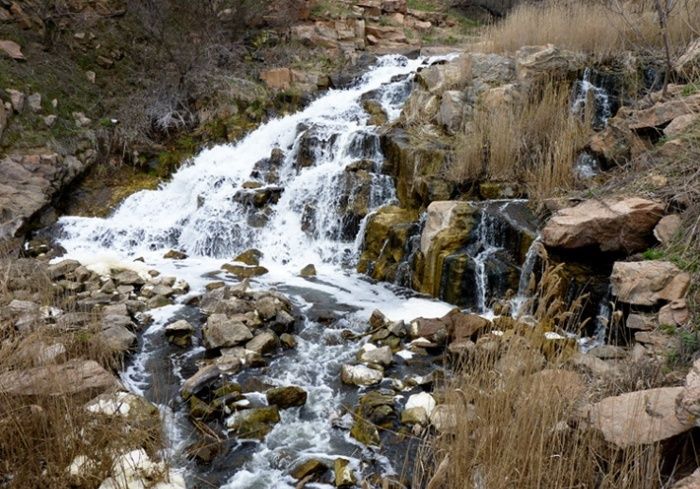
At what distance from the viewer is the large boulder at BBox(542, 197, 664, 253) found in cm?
450

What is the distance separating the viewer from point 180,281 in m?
6.23

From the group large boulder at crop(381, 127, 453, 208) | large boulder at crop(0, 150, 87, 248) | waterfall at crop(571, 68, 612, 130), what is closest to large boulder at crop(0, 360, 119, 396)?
large boulder at crop(381, 127, 453, 208)

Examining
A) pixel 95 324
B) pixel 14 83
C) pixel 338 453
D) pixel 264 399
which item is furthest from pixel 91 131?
pixel 338 453

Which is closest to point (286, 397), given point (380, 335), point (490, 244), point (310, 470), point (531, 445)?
point (310, 470)

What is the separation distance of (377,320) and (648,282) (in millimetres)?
2184

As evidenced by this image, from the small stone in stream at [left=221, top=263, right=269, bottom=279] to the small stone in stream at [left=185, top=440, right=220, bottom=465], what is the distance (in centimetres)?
343

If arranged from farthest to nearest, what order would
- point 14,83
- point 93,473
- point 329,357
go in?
point 14,83
point 329,357
point 93,473

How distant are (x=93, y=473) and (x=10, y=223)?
19.6 ft

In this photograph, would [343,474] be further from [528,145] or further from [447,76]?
[447,76]

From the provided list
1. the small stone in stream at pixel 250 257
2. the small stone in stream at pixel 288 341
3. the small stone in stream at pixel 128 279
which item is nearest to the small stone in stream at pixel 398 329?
the small stone in stream at pixel 288 341

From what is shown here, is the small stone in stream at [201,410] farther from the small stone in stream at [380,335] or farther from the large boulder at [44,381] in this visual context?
the small stone in stream at [380,335]

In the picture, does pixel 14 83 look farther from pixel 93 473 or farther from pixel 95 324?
pixel 93 473

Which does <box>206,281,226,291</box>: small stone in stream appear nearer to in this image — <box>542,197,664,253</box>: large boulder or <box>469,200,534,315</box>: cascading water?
<box>469,200,534,315</box>: cascading water

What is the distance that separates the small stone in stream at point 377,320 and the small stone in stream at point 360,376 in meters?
0.85
